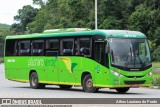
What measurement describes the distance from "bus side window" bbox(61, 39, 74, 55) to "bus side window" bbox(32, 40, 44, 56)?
2020mm

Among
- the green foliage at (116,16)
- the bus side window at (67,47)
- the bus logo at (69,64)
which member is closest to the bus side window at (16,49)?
the bus side window at (67,47)

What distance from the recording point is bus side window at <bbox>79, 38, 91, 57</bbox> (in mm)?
26047

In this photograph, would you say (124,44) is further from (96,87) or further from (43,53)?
(43,53)

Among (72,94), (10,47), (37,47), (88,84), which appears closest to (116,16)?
(10,47)

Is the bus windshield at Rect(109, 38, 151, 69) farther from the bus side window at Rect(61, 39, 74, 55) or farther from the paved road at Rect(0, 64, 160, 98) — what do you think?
the bus side window at Rect(61, 39, 74, 55)

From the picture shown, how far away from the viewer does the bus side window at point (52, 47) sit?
28562mm

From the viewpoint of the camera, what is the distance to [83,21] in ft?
285

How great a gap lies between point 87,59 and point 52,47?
3404 millimetres

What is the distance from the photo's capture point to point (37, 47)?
30109mm

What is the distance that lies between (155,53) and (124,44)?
5287 cm

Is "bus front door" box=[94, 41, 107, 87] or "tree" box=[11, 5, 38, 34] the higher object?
"tree" box=[11, 5, 38, 34]

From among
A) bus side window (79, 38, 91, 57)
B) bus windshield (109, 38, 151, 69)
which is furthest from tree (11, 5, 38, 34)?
bus windshield (109, 38, 151, 69)

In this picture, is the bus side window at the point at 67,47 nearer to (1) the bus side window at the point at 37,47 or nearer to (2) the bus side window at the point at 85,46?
(2) the bus side window at the point at 85,46

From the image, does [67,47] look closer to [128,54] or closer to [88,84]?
[88,84]
